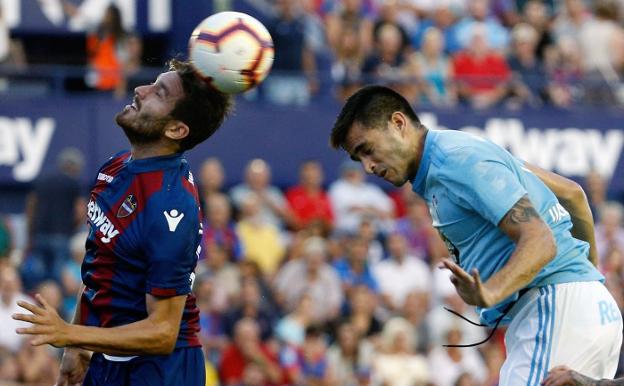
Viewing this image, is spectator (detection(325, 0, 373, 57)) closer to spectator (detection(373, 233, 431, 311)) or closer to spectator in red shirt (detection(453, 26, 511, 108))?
spectator in red shirt (detection(453, 26, 511, 108))

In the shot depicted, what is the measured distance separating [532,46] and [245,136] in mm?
4279

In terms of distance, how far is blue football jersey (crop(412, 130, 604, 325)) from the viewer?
6312 millimetres

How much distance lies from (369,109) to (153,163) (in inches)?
42.3

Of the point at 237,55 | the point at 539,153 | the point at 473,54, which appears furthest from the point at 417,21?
the point at 237,55

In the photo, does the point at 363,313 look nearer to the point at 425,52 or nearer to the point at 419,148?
the point at 425,52

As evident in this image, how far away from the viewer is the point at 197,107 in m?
6.55

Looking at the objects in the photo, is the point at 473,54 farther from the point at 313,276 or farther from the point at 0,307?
the point at 0,307

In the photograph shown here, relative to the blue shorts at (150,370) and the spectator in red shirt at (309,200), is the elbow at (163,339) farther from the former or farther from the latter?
the spectator in red shirt at (309,200)

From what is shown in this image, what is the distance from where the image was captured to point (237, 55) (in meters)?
6.80

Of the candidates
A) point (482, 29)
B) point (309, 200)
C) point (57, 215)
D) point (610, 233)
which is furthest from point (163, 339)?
point (482, 29)

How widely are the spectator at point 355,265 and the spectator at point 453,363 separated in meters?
1.00

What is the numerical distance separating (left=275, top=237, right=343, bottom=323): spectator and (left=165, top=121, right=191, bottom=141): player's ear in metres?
7.39

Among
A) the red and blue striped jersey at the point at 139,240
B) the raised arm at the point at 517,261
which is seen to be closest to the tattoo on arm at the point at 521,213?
the raised arm at the point at 517,261

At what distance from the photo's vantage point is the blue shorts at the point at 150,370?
6523 millimetres
